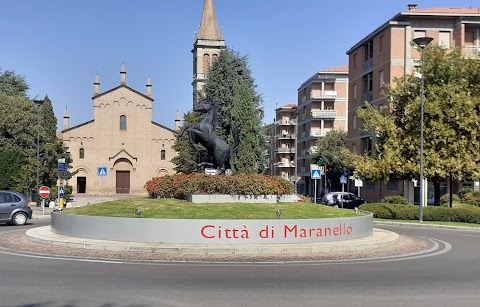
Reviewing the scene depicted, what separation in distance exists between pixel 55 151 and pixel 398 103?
112 ft

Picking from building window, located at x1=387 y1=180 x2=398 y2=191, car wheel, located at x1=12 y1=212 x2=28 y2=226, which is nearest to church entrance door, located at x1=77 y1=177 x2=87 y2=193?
building window, located at x1=387 y1=180 x2=398 y2=191

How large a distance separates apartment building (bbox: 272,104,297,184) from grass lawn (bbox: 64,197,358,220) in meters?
81.6

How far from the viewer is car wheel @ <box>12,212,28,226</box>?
2564 centimetres

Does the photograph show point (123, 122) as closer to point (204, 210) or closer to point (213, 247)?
point (204, 210)

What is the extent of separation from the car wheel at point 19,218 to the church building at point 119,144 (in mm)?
49720

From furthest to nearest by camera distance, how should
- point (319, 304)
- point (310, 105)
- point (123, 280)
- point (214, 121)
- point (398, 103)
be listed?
point (310, 105), point (398, 103), point (214, 121), point (123, 280), point (319, 304)

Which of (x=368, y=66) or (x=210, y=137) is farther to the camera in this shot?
(x=368, y=66)

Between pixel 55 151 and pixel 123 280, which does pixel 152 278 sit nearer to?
pixel 123 280

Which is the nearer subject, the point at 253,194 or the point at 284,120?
the point at 253,194

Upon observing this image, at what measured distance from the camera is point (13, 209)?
2555cm

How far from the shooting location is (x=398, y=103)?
3688 centimetres

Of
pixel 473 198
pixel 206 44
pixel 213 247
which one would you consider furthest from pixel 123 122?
pixel 213 247

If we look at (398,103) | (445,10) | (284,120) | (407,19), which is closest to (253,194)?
(398,103)

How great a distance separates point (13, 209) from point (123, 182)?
51758mm
